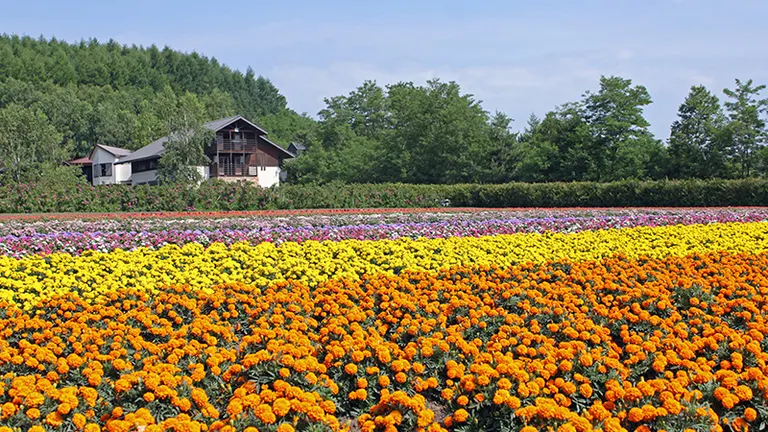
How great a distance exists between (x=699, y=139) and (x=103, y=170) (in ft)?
161

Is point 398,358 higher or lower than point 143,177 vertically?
lower

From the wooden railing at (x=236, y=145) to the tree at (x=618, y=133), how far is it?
24848 mm

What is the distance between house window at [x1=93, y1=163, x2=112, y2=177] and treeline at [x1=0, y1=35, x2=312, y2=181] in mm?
2922

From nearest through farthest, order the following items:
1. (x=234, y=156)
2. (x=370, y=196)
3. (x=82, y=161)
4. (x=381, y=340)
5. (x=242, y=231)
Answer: (x=381, y=340) → (x=242, y=231) → (x=370, y=196) → (x=234, y=156) → (x=82, y=161)

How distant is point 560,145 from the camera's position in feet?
133

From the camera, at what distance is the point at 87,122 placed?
69938 millimetres

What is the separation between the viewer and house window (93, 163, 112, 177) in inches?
2340

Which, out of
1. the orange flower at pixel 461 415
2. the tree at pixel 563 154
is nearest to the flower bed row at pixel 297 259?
the orange flower at pixel 461 415

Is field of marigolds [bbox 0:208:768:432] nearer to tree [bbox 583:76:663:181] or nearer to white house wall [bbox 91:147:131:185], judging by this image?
tree [bbox 583:76:663:181]

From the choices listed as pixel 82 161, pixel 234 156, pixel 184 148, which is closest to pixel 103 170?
pixel 82 161

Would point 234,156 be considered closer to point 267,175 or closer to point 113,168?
point 267,175

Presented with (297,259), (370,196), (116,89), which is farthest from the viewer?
(116,89)

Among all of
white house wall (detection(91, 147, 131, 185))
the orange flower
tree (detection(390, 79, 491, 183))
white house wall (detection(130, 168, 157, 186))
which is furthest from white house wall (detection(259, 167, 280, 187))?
the orange flower

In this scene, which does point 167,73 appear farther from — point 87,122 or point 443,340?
point 443,340
